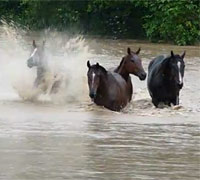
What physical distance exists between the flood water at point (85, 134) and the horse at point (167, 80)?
1.20 feet

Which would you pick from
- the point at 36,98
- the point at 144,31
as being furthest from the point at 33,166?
the point at 144,31

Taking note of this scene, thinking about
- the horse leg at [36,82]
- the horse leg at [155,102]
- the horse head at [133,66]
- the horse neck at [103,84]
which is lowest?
the horse leg at [155,102]

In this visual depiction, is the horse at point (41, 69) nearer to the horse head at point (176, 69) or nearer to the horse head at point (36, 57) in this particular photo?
the horse head at point (36, 57)

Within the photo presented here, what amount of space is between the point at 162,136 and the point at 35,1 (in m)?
39.2

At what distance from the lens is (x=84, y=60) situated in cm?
2059

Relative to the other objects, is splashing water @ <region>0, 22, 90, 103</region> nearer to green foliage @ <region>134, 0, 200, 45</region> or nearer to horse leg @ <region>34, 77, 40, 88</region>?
horse leg @ <region>34, 77, 40, 88</region>

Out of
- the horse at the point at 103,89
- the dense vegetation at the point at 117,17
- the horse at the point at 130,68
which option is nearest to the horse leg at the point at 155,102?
the horse at the point at 130,68

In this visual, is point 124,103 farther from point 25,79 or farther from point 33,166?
point 33,166

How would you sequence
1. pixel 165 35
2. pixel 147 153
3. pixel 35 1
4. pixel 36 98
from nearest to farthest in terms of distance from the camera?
1. pixel 147 153
2. pixel 36 98
3. pixel 165 35
4. pixel 35 1

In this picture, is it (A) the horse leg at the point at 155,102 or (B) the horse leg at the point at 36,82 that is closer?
(A) the horse leg at the point at 155,102

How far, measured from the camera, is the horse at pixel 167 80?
1644cm

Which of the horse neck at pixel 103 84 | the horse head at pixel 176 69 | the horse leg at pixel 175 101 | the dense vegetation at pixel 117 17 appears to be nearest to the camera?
the horse neck at pixel 103 84

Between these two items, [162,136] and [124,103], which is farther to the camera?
[124,103]

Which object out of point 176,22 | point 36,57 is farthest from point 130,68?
point 176,22
